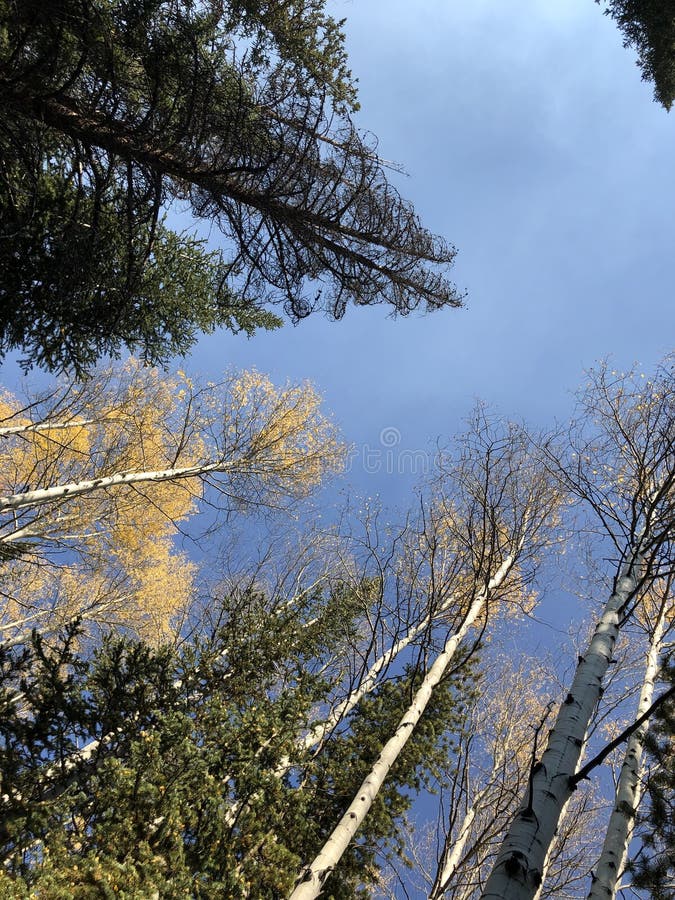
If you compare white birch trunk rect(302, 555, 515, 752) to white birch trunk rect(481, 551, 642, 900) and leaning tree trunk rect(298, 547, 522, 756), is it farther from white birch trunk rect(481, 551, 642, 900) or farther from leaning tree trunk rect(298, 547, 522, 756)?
white birch trunk rect(481, 551, 642, 900)

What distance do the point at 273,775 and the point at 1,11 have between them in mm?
7784

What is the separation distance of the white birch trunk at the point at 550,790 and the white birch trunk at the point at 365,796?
1.71 metres

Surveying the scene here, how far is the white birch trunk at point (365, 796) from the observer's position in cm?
337

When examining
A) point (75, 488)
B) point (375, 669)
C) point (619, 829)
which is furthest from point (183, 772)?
point (619, 829)

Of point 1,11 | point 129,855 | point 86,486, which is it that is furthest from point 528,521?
point 1,11

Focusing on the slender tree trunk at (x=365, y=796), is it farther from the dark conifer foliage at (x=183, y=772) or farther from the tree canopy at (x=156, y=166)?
the tree canopy at (x=156, y=166)

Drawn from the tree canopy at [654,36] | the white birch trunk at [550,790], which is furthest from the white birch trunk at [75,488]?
the tree canopy at [654,36]

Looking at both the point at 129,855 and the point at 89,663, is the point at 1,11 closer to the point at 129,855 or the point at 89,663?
the point at 89,663

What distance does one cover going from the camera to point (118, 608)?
12695 mm

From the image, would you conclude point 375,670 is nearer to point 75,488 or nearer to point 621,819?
point 621,819

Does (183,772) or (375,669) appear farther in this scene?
(375,669)

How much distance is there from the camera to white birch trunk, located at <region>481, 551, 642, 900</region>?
6.74 ft

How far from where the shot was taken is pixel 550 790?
2412mm

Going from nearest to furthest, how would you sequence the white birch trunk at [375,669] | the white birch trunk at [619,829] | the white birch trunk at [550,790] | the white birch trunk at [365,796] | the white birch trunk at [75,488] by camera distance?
the white birch trunk at [550,790], the white birch trunk at [365,796], the white birch trunk at [619,829], the white birch trunk at [375,669], the white birch trunk at [75,488]
